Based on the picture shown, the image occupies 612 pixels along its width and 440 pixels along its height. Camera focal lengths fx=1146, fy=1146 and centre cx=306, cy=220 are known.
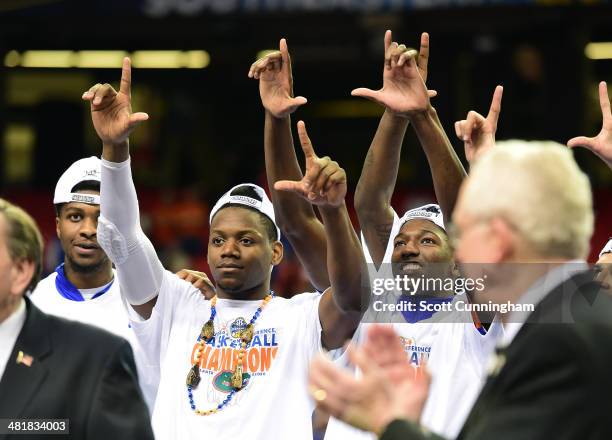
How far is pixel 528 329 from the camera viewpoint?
2721 millimetres

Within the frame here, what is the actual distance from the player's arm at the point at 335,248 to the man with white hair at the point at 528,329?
57.9 inches

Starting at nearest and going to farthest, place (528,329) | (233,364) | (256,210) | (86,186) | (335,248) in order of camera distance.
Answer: (528,329) < (335,248) < (233,364) < (256,210) < (86,186)

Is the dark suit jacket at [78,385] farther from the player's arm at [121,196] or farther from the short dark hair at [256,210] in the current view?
the short dark hair at [256,210]

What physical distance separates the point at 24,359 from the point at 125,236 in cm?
163

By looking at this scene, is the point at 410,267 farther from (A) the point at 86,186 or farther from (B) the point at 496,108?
(A) the point at 86,186

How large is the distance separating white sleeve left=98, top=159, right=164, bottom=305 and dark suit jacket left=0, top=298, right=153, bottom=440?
1.52 m

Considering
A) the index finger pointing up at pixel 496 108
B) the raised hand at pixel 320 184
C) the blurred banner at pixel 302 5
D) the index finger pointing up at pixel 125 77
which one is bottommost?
the raised hand at pixel 320 184

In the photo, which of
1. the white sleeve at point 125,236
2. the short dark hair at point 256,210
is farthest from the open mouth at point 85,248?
the short dark hair at point 256,210

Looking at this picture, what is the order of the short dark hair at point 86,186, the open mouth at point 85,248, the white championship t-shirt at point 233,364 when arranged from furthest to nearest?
the short dark hair at point 86,186 → the open mouth at point 85,248 → the white championship t-shirt at point 233,364

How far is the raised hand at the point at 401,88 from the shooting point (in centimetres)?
469

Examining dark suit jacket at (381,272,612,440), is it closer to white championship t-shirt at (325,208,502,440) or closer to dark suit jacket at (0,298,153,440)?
dark suit jacket at (0,298,153,440)

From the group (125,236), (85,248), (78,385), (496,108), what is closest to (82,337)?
(78,385)

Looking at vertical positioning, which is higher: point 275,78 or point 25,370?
point 275,78

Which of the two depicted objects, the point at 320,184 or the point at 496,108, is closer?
the point at 320,184
